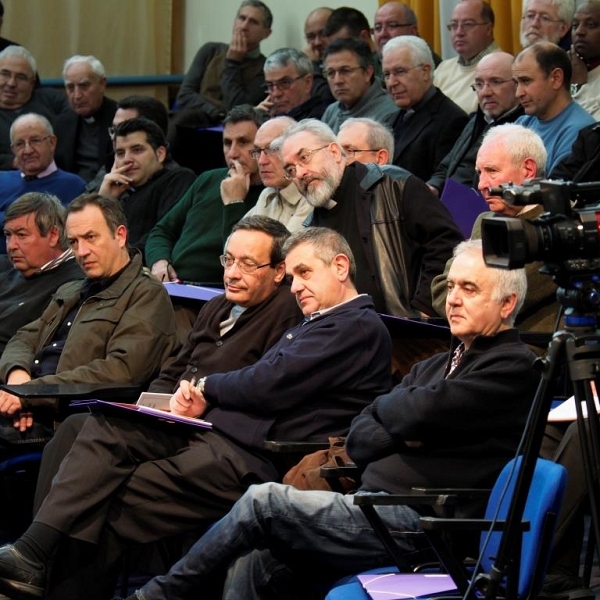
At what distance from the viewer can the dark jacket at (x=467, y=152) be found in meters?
5.70

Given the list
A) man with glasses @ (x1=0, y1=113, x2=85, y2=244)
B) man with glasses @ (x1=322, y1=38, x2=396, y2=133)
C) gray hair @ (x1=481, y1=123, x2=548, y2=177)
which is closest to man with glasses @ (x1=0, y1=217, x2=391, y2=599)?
gray hair @ (x1=481, y1=123, x2=548, y2=177)

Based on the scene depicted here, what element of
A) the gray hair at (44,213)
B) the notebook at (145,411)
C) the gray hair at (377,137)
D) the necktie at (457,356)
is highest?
the gray hair at (377,137)

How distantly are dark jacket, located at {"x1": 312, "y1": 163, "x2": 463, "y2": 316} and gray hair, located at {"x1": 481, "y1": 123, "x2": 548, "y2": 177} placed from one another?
1.66 feet

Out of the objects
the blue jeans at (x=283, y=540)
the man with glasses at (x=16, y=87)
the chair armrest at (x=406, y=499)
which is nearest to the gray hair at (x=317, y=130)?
the blue jeans at (x=283, y=540)

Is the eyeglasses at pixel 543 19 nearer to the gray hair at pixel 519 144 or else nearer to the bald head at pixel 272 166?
the bald head at pixel 272 166

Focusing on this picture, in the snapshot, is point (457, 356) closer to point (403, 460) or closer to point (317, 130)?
point (403, 460)

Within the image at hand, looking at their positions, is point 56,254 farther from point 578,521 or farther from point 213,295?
point 578,521

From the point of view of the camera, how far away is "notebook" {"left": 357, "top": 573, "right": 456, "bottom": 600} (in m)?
2.91

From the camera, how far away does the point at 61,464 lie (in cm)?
394

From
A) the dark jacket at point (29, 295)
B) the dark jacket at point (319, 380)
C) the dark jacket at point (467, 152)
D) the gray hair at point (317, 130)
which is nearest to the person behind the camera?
the dark jacket at point (319, 380)

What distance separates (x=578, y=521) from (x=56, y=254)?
2760 mm

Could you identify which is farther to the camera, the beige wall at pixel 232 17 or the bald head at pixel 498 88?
the beige wall at pixel 232 17

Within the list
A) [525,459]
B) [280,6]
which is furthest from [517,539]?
[280,6]

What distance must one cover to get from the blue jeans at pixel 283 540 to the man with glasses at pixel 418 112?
297 centimetres
